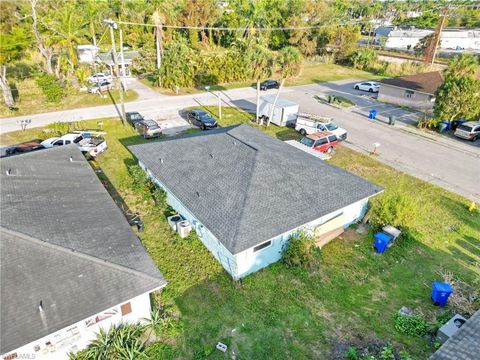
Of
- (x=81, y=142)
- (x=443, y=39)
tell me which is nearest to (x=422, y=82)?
(x=81, y=142)

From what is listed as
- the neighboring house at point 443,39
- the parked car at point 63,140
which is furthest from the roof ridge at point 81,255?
the neighboring house at point 443,39

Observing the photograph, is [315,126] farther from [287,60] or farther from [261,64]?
[261,64]

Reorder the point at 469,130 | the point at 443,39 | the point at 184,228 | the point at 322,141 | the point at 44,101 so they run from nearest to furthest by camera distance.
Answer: the point at 184,228 < the point at 322,141 < the point at 469,130 < the point at 44,101 < the point at 443,39

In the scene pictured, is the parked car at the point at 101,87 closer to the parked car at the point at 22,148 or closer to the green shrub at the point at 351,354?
the parked car at the point at 22,148

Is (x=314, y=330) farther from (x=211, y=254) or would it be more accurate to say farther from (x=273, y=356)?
(x=211, y=254)

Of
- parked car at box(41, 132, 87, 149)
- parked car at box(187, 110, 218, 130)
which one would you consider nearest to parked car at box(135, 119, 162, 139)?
parked car at box(187, 110, 218, 130)

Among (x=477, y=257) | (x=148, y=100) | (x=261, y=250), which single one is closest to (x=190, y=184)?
(x=261, y=250)

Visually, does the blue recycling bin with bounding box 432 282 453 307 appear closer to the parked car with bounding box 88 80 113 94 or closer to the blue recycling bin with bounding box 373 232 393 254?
the blue recycling bin with bounding box 373 232 393 254
